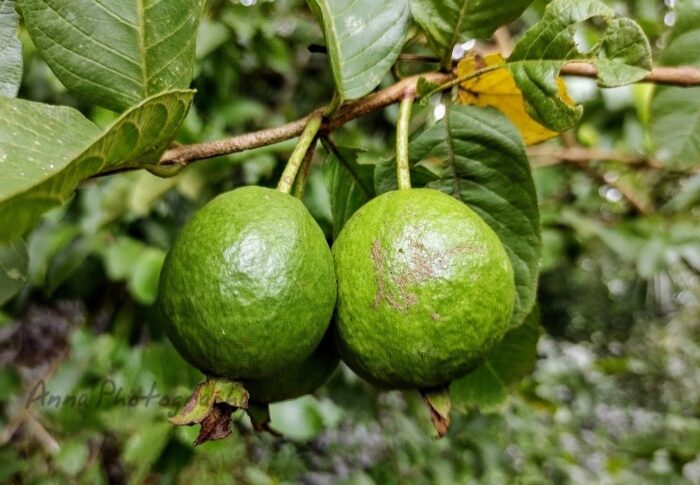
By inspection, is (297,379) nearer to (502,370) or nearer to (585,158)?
(502,370)

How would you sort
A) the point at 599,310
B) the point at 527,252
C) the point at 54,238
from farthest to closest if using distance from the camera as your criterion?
the point at 599,310 → the point at 54,238 → the point at 527,252

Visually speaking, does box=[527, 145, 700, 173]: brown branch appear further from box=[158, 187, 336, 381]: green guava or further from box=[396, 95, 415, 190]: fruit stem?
box=[158, 187, 336, 381]: green guava

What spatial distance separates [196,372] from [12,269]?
2.28 feet

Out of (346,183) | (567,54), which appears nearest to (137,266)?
(346,183)

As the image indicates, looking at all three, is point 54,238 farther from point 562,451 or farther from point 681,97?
point 562,451

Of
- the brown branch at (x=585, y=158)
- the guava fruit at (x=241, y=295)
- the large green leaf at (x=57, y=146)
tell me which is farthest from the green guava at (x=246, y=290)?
the brown branch at (x=585, y=158)

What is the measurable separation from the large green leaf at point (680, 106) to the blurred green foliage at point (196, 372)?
49 centimetres

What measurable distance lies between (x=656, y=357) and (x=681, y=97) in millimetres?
5222

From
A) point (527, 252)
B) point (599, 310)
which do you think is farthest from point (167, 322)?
point (599, 310)

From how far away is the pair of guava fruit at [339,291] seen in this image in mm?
683

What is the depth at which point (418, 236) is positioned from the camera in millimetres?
734

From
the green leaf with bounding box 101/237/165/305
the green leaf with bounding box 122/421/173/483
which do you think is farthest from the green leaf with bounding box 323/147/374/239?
the green leaf with bounding box 122/421/173/483

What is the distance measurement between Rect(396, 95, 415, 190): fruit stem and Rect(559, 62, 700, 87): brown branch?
0.24 meters

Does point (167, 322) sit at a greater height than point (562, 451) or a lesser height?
greater
